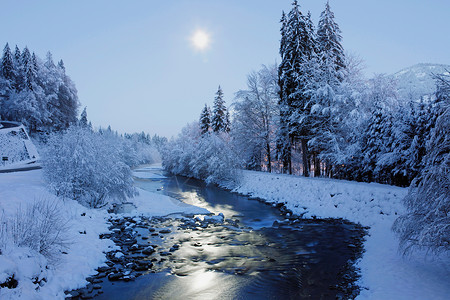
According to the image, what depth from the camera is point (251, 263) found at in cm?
927

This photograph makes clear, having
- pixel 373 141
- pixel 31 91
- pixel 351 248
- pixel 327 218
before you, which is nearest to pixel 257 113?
pixel 373 141

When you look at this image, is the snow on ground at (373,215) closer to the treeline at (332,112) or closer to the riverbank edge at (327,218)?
the riverbank edge at (327,218)

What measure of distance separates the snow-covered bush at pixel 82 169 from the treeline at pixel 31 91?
20.9 m

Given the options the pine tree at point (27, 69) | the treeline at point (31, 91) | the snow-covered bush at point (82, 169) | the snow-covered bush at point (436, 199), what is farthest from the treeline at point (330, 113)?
the pine tree at point (27, 69)

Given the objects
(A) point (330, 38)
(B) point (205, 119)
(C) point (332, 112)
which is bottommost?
(C) point (332, 112)

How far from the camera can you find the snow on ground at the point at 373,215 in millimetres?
6738

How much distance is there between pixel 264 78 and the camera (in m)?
30.3

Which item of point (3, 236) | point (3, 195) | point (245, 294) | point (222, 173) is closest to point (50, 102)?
point (222, 173)

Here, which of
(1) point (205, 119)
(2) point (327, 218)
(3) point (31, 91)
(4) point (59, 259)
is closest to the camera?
(4) point (59, 259)

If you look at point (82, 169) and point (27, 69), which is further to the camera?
point (27, 69)

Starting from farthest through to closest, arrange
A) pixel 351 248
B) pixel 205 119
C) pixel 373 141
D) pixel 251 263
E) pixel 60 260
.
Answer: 1. pixel 205 119
2. pixel 373 141
3. pixel 351 248
4. pixel 251 263
5. pixel 60 260

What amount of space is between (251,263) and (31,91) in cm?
4404

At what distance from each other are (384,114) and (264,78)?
15.5 m

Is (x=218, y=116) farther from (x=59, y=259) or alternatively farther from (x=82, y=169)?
(x=59, y=259)
